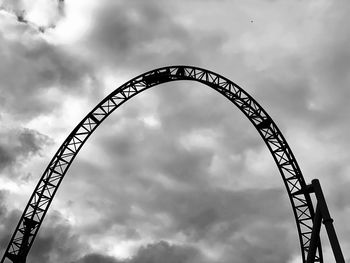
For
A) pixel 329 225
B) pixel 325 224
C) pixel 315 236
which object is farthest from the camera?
pixel 315 236

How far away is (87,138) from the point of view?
25.5 meters

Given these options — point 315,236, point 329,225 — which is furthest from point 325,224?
point 315,236

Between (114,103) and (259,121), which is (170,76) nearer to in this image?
(114,103)

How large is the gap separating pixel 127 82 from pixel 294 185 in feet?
43.3

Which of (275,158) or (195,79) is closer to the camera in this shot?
(275,158)

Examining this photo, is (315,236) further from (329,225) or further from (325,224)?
(329,225)

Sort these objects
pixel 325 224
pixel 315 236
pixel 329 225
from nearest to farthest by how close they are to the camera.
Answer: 1. pixel 329 225
2. pixel 325 224
3. pixel 315 236

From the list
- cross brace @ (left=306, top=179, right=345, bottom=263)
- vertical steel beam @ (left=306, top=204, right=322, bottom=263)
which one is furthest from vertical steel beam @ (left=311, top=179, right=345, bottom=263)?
vertical steel beam @ (left=306, top=204, right=322, bottom=263)

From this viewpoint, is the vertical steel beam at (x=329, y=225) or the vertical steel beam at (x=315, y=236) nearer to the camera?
the vertical steel beam at (x=329, y=225)

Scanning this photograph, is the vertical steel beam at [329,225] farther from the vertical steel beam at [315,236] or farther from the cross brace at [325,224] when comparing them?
the vertical steel beam at [315,236]

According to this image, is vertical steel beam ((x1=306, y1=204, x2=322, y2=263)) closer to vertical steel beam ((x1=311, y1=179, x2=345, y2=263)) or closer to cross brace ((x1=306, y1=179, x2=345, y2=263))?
cross brace ((x1=306, y1=179, x2=345, y2=263))

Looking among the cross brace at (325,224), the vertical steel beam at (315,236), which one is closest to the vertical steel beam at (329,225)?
the cross brace at (325,224)

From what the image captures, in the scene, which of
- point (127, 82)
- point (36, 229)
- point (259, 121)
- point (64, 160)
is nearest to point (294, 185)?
point (259, 121)

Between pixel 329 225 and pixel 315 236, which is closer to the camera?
pixel 329 225
